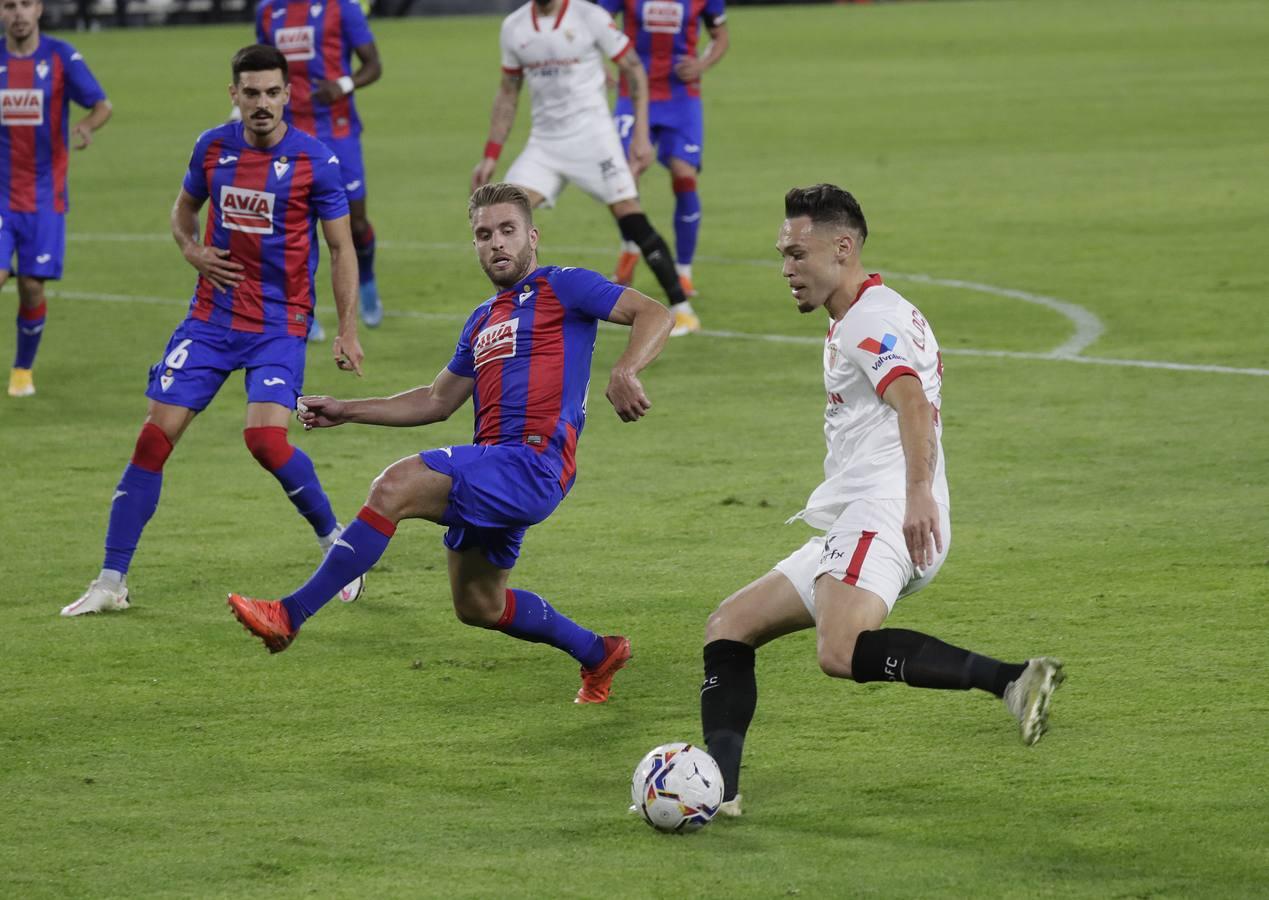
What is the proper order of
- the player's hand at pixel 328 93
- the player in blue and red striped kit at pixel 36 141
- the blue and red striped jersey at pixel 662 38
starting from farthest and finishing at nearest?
the blue and red striped jersey at pixel 662 38 → the player's hand at pixel 328 93 → the player in blue and red striped kit at pixel 36 141

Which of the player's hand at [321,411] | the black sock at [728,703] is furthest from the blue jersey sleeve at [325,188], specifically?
the black sock at [728,703]

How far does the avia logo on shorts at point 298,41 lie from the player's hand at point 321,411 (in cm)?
763

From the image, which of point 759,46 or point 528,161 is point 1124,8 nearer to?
point 759,46

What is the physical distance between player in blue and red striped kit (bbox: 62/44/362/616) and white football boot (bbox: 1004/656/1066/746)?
127 inches

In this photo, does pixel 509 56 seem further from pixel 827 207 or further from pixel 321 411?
pixel 827 207

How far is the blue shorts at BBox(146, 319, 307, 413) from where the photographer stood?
7.62m

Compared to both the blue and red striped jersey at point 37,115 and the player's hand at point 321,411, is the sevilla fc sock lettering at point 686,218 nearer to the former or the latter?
the blue and red striped jersey at point 37,115

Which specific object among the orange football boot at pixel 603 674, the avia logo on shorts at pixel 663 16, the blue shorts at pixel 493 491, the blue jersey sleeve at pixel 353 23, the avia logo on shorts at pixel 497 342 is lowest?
the orange football boot at pixel 603 674

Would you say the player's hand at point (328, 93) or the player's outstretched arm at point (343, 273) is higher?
the player's hand at point (328, 93)

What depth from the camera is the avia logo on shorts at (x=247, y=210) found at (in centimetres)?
789

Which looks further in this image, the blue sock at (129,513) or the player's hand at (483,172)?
the player's hand at (483,172)

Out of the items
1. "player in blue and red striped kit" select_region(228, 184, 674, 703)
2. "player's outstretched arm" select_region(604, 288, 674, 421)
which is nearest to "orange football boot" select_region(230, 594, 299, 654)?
"player in blue and red striped kit" select_region(228, 184, 674, 703)

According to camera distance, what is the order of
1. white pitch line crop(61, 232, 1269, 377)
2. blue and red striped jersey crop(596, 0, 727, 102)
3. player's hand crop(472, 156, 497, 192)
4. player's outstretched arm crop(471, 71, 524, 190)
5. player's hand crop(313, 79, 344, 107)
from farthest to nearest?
blue and red striped jersey crop(596, 0, 727, 102) < player's hand crop(313, 79, 344, 107) < player's outstretched arm crop(471, 71, 524, 190) < player's hand crop(472, 156, 497, 192) < white pitch line crop(61, 232, 1269, 377)

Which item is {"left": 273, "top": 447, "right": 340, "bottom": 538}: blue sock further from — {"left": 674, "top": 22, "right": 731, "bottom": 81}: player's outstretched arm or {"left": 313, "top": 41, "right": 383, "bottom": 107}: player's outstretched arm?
{"left": 674, "top": 22, "right": 731, "bottom": 81}: player's outstretched arm
